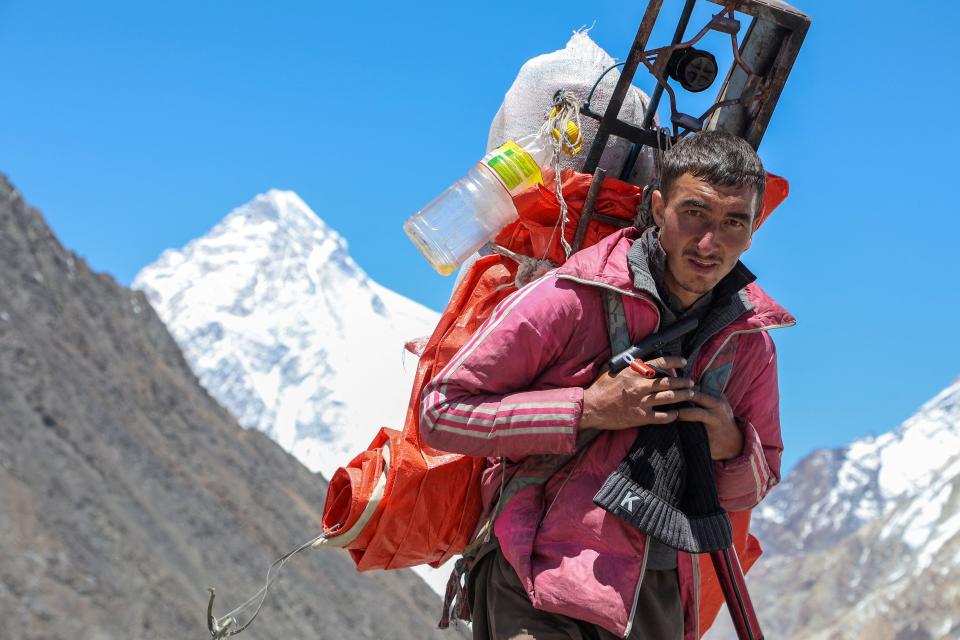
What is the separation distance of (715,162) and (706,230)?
0.18 meters

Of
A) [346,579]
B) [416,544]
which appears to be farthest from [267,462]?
[416,544]

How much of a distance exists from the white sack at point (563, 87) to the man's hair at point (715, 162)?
0.70m

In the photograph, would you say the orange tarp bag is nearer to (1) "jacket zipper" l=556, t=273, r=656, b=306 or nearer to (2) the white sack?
(2) the white sack

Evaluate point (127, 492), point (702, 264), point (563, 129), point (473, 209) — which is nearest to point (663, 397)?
point (702, 264)

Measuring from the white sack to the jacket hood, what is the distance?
74 centimetres

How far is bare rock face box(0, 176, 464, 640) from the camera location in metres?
31.3

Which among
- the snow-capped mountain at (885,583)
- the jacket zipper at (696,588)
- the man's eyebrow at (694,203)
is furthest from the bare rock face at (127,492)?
the snow-capped mountain at (885,583)

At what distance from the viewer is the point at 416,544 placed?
3766 mm

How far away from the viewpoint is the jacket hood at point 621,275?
3.35 metres

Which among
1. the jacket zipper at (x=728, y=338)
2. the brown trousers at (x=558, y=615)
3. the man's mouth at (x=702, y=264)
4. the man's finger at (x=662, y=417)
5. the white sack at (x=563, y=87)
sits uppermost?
the white sack at (x=563, y=87)

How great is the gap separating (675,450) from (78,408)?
38.1 meters

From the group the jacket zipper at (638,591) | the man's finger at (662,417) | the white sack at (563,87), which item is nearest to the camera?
the jacket zipper at (638,591)

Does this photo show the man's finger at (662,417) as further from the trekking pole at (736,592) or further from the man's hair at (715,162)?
the man's hair at (715,162)

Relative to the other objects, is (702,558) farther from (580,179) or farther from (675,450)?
(580,179)
